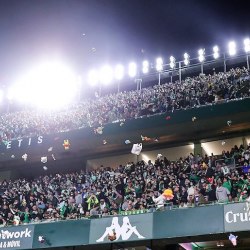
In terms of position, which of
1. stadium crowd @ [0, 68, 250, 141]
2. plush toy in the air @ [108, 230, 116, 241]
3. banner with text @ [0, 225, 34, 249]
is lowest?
plush toy in the air @ [108, 230, 116, 241]

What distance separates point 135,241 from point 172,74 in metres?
15.1

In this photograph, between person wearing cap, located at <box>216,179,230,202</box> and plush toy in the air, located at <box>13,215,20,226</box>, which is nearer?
person wearing cap, located at <box>216,179,230,202</box>

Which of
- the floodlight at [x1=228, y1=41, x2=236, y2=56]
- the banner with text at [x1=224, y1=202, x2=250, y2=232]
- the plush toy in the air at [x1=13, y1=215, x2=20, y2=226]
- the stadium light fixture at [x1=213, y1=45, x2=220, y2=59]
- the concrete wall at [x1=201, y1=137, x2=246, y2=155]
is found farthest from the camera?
the stadium light fixture at [x1=213, y1=45, x2=220, y2=59]

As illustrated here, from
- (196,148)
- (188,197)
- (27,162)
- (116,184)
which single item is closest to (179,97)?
(196,148)

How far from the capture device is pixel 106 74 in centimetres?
3156

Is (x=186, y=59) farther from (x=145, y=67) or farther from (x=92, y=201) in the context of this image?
(x=92, y=201)

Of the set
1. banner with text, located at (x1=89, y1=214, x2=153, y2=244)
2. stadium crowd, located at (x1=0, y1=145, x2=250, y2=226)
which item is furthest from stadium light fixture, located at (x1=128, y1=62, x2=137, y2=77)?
banner with text, located at (x1=89, y1=214, x2=153, y2=244)

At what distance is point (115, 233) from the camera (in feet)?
53.2

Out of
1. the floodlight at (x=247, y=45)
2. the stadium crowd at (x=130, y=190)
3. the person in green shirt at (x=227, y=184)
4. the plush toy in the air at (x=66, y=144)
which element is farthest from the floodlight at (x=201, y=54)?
the person in green shirt at (x=227, y=184)

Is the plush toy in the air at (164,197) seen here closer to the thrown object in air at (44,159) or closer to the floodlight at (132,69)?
the thrown object in air at (44,159)

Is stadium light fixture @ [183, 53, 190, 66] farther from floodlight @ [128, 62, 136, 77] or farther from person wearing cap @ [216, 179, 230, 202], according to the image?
person wearing cap @ [216, 179, 230, 202]

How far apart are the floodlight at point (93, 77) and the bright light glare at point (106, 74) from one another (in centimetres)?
35

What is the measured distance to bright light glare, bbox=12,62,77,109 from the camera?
3072 centimetres

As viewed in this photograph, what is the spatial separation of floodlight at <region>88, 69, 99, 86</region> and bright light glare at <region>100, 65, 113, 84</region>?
→ 1.16 feet
